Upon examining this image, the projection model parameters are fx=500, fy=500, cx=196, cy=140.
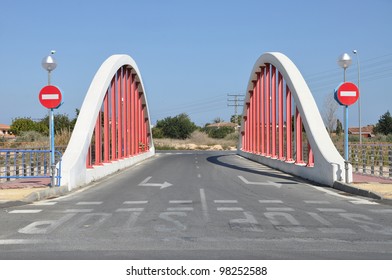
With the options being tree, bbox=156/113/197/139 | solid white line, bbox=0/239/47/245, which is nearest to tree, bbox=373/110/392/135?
tree, bbox=156/113/197/139

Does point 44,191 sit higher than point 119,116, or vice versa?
point 119,116

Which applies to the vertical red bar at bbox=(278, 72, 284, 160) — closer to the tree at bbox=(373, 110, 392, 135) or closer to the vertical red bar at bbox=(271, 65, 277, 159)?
the vertical red bar at bbox=(271, 65, 277, 159)

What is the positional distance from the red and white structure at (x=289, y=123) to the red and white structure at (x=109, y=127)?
8.26 meters

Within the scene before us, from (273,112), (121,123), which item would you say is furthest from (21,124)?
(273,112)

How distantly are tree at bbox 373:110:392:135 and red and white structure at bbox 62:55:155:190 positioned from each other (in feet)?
156

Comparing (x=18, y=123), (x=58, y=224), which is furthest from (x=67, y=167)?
(x=18, y=123)

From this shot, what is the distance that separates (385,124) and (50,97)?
73.9m

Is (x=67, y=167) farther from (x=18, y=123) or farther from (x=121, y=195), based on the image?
(x=18, y=123)

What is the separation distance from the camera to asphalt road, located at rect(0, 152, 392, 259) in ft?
23.0

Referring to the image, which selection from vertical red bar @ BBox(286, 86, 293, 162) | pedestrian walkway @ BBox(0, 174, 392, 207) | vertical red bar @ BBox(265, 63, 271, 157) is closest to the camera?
pedestrian walkway @ BBox(0, 174, 392, 207)

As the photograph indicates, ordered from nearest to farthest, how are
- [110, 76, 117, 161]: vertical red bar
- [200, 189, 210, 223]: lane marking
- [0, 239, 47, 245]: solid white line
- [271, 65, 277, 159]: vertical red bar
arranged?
[0, 239, 47, 245]: solid white line
[200, 189, 210, 223]: lane marking
[110, 76, 117, 161]: vertical red bar
[271, 65, 277, 159]: vertical red bar

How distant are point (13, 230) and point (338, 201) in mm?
7778

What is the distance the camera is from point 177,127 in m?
106

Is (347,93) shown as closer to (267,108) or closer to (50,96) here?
(50,96)
